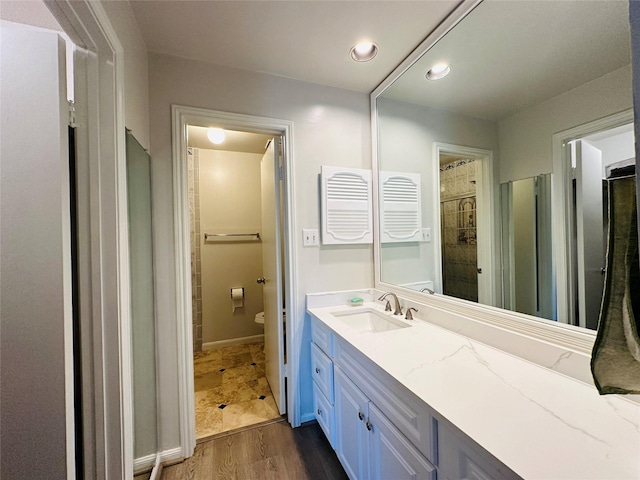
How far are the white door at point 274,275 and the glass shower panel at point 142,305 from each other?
755 mm

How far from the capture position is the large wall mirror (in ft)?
2.73

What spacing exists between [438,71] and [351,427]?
6.26 feet

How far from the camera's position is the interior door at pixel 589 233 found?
32.1 inches

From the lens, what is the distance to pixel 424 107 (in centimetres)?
157

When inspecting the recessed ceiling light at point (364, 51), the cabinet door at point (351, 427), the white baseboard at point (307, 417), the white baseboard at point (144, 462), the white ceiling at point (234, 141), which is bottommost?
the white baseboard at point (307, 417)

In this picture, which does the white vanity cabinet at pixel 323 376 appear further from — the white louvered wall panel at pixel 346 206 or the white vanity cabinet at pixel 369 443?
the white louvered wall panel at pixel 346 206

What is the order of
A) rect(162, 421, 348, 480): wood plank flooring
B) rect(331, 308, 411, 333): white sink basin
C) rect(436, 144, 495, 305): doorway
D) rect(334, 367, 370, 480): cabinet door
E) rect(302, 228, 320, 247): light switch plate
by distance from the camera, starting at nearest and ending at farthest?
rect(334, 367, 370, 480): cabinet door < rect(436, 144, 495, 305): doorway < rect(162, 421, 348, 480): wood plank flooring < rect(331, 308, 411, 333): white sink basin < rect(302, 228, 320, 247): light switch plate

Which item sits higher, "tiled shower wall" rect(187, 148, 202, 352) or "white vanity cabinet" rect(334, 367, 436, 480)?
"tiled shower wall" rect(187, 148, 202, 352)

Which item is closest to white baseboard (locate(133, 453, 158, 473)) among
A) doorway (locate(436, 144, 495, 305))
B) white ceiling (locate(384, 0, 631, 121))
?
doorway (locate(436, 144, 495, 305))

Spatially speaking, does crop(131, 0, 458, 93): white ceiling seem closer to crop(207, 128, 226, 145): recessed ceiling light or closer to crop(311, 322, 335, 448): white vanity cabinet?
crop(207, 128, 226, 145): recessed ceiling light

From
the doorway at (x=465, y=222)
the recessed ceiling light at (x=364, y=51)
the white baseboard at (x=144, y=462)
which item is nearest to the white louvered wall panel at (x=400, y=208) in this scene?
the doorway at (x=465, y=222)

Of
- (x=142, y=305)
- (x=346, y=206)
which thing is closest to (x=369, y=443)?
(x=142, y=305)

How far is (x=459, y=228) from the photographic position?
53.5 inches

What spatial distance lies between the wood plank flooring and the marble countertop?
2.90 feet
